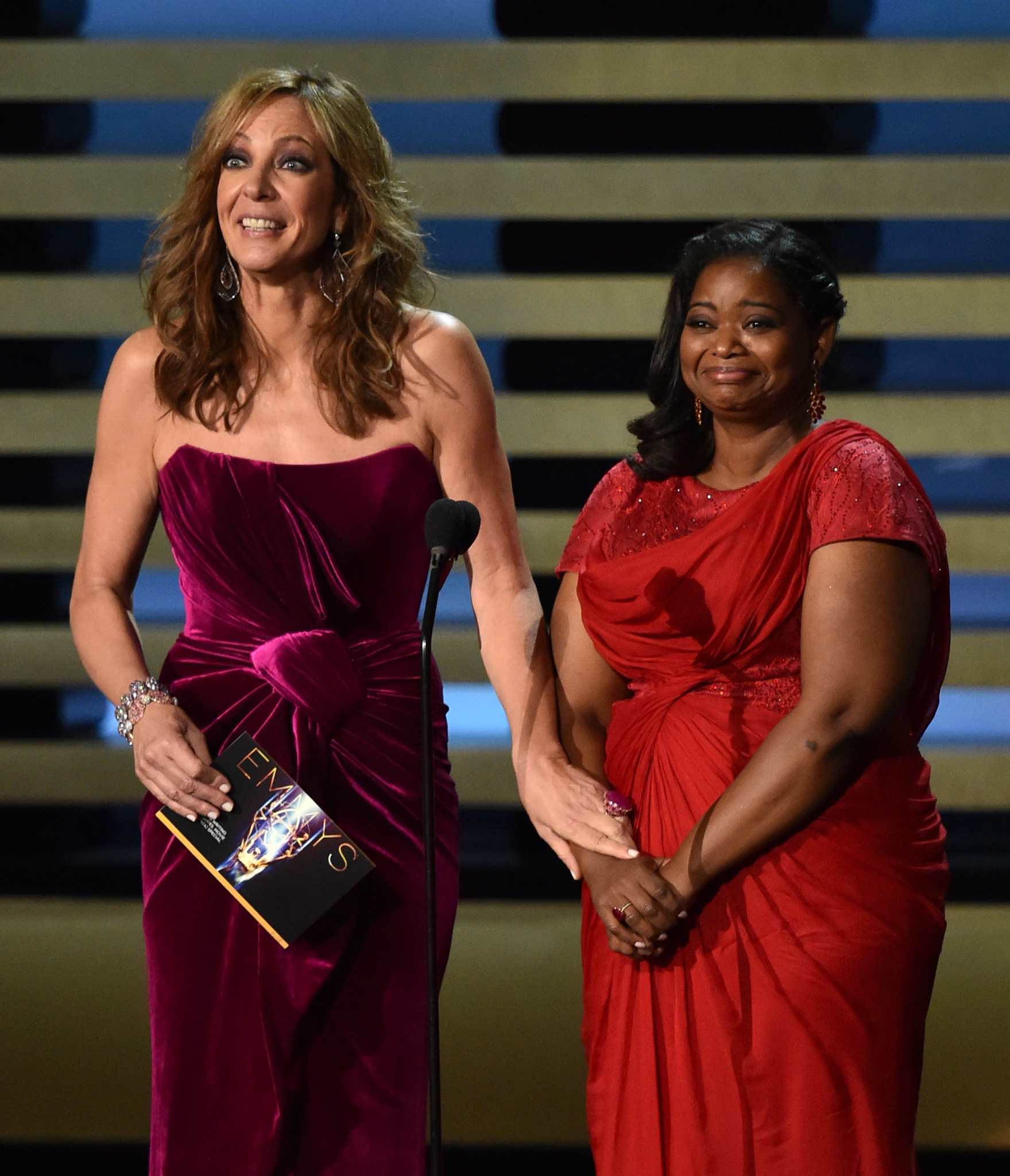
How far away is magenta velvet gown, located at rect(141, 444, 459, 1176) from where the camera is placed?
6.42 ft

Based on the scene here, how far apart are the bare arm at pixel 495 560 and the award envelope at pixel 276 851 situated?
0.28m

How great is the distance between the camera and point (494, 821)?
359cm

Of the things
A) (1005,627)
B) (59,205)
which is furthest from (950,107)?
(59,205)

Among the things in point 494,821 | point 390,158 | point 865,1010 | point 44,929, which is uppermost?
point 390,158

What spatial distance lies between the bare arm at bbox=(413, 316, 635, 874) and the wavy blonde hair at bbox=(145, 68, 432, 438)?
7 cm

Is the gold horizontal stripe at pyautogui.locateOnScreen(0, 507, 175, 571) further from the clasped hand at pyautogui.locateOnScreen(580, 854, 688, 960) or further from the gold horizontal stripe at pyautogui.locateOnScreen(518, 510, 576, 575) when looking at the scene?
the clasped hand at pyautogui.locateOnScreen(580, 854, 688, 960)

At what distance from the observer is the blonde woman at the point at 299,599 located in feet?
6.43

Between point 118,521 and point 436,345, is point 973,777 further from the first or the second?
point 118,521

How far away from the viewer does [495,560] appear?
2104 mm

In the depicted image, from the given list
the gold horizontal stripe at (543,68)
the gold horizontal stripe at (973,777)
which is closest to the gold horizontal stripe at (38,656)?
the gold horizontal stripe at (543,68)

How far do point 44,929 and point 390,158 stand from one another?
87.3 inches

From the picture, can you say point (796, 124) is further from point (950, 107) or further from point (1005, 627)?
point (1005, 627)

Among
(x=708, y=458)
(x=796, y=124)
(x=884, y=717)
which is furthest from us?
(x=796, y=124)

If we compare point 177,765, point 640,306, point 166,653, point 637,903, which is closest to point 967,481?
point 640,306
